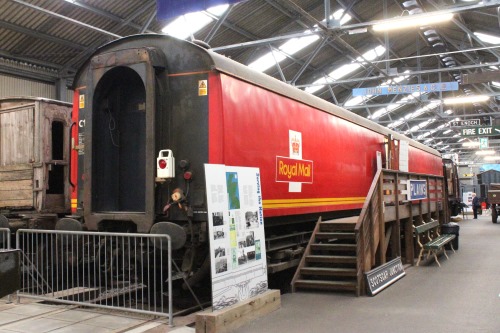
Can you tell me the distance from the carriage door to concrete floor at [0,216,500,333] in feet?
4.97

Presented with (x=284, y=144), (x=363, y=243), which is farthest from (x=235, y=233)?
(x=363, y=243)

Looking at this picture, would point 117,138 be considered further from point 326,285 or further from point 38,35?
point 38,35

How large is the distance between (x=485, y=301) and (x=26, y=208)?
759 cm

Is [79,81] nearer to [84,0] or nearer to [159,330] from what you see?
[159,330]

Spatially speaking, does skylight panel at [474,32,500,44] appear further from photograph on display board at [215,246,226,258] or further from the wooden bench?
photograph on display board at [215,246,226,258]

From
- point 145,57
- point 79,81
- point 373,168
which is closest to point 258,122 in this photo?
point 145,57

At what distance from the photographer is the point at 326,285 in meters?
7.54

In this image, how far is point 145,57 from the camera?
20.9ft

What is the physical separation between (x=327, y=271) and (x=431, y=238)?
18.4ft

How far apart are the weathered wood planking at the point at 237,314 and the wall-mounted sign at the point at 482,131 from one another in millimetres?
22550

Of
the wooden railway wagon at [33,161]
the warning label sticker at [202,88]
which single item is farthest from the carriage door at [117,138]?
the wooden railway wagon at [33,161]

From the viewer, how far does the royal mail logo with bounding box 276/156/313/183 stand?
7.51m

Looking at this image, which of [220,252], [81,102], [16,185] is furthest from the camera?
[16,185]

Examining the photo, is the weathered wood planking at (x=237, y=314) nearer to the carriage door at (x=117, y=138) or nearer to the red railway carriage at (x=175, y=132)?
the red railway carriage at (x=175, y=132)
